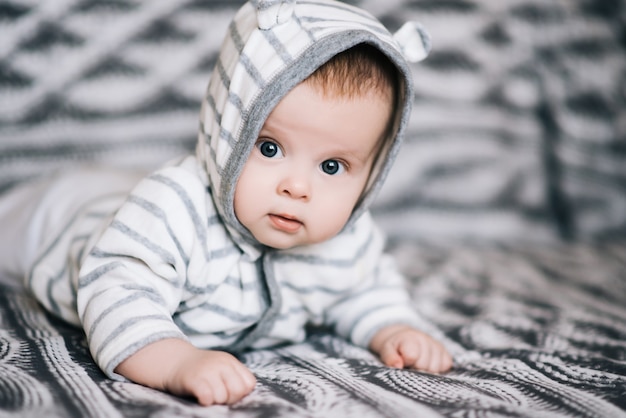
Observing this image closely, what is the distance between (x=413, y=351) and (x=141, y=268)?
1.12 feet

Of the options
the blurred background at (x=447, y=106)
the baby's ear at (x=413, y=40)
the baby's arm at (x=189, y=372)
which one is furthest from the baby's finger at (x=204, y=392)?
the blurred background at (x=447, y=106)

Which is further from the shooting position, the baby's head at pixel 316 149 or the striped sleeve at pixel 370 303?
the striped sleeve at pixel 370 303

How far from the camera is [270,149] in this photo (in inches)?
31.7

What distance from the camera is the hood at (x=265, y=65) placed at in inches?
30.4

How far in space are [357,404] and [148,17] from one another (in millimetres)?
896

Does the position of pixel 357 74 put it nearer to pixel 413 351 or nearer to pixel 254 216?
pixel 254 216

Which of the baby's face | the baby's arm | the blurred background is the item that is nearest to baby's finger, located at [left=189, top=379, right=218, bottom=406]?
the baby's arm

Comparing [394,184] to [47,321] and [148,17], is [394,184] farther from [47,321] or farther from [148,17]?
[47,321]

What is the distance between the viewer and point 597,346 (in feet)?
3.10

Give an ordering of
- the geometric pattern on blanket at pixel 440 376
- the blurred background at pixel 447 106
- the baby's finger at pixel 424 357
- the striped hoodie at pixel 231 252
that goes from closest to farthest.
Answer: the geometric pattern on blanket at pixel 440 376, the striped hoodie at pixel 231 252, the baby's finger at pixel 424 357, the blurred background at pixel 447 106

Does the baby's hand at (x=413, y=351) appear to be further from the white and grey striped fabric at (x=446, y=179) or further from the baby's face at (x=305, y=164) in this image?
the baby's face at (x=305, y=164)

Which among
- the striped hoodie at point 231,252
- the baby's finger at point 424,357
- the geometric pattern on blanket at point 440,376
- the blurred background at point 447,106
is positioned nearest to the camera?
the geometric pattern on blanket at point 440,376

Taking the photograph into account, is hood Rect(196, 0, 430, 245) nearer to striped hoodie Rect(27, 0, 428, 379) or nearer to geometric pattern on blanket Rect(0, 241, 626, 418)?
striped hoodie Rect(27, 0, 428, 379)

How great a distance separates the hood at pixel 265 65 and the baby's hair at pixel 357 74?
2 centimetres
